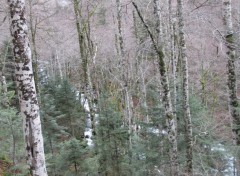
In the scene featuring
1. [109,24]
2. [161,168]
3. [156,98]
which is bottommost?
[161,168]

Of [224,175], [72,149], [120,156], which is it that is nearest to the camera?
[72,149]

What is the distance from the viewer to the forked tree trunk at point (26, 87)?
5895mm

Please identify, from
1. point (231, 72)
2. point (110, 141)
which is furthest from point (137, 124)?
point (231, 72)

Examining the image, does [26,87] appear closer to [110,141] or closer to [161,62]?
[161,62]

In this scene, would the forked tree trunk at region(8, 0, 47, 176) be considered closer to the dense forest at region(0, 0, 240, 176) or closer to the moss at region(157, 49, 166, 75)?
the dense forest at region(0, 0, 240, 176)

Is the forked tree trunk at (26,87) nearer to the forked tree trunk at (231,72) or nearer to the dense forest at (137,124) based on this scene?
the dense forest at (137,124)

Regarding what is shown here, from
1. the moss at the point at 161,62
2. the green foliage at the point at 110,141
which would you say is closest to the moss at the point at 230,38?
the moss at the point at 161,62

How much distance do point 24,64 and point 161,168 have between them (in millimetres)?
7170

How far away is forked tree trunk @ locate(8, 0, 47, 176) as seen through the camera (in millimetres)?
5895

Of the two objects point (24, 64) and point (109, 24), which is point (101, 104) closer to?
point (24, 64)

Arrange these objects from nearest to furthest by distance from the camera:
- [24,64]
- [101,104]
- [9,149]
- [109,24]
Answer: [24,64] < [9,149] < [101,104] < [109,24]

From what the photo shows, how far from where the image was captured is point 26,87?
6004 millimetres

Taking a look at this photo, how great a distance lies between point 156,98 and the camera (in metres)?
12.6

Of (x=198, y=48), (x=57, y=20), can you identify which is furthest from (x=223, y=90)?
(x=57, y=20)
